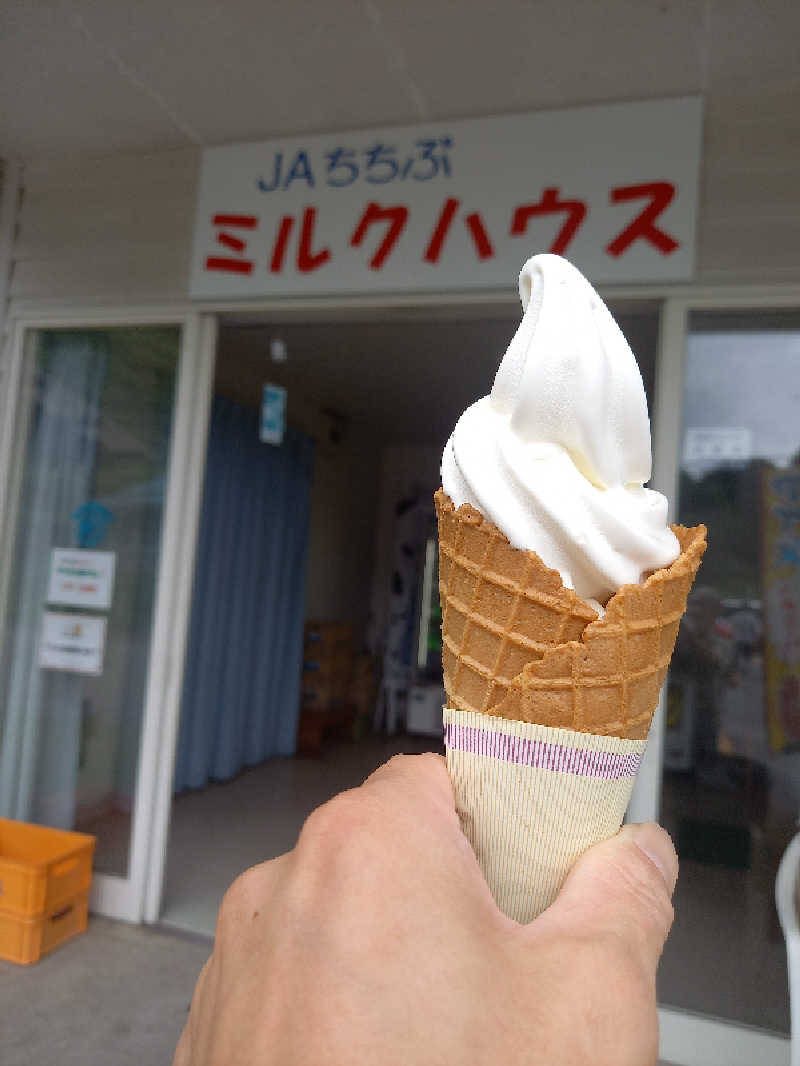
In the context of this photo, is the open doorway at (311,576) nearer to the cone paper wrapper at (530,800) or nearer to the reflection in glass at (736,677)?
the reflection in glass at (736,677)

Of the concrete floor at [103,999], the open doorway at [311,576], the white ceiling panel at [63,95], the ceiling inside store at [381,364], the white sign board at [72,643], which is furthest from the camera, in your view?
the open doorway at [311,576]

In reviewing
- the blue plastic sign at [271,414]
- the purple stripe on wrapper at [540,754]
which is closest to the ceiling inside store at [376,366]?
the blue plastic sign at [271,414]

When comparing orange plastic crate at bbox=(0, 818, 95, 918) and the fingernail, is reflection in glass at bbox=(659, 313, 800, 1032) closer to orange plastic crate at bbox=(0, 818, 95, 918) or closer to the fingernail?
the fingernail

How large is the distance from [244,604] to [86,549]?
7.96ft

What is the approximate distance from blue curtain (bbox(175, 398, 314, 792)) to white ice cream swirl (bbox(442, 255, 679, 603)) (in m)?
4.20

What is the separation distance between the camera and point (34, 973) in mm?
2609

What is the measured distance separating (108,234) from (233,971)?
3.45 meters

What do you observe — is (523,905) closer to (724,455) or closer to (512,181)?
(724,455)

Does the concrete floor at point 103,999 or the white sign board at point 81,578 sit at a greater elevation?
the white sign board at point 81,578

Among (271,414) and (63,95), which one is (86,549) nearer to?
(271,414)

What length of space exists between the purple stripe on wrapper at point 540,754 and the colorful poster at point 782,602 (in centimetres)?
178

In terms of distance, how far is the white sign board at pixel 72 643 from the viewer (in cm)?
323

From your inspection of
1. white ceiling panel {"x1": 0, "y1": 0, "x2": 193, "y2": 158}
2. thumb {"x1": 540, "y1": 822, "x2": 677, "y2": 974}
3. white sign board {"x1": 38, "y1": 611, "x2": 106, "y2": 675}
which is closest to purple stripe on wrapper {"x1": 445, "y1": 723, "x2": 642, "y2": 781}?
thumb {"x1": 540, "y1": 822, "x2": 677, "y2": 974}

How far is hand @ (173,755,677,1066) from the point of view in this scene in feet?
1.85
